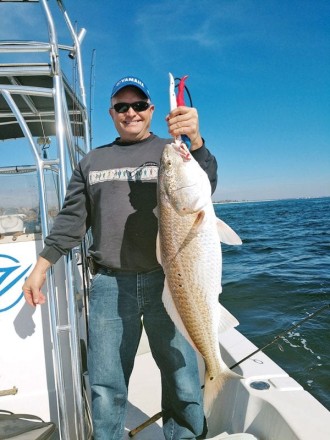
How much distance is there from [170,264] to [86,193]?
2.86ft

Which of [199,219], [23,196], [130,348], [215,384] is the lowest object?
[215,384]

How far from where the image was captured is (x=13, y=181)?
3.71 meters

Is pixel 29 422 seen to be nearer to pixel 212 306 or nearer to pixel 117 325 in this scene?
pixel 117 325

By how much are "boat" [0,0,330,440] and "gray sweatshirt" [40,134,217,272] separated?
0.18 m

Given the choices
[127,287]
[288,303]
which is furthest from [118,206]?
[288,303]

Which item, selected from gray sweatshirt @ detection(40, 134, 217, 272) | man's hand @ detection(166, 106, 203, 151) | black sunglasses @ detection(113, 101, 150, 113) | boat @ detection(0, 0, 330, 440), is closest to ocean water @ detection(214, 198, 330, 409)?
boat @ detection(0, 0, 330, 440)

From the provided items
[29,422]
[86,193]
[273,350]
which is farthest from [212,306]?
[273,350]

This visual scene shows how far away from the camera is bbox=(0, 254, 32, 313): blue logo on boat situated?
2.83 meters

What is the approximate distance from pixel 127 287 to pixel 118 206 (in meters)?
0.56

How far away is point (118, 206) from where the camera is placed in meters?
2.37

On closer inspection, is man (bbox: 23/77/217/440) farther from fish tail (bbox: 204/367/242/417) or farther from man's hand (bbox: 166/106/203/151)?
man's hand (bbox: 166/106/203/151)

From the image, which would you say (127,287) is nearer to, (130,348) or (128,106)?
(130,348)

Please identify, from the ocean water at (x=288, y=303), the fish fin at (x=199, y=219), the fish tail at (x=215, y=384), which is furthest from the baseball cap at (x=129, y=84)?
the ocean water at (x=288, y=303)

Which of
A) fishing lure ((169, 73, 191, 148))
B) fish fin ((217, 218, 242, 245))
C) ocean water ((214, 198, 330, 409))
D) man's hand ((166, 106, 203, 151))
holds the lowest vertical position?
ocean water ((214, 198, 330, 409))
